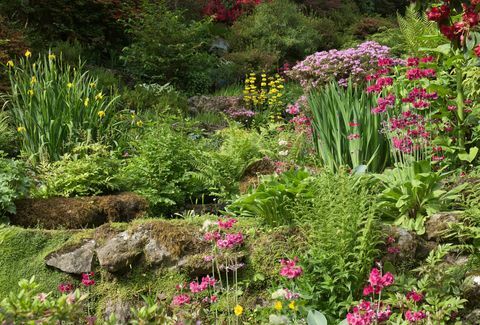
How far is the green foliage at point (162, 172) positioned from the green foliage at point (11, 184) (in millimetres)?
818

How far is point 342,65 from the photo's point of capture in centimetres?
755

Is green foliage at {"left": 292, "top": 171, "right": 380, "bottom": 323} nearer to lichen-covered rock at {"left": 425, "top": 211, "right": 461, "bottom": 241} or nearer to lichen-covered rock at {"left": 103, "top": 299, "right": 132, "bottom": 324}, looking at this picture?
lichen-covered rock at {"left": 425, "top": 211, "right": 461, "bottom": 241}

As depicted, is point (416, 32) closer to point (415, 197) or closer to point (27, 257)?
point (415, 197)

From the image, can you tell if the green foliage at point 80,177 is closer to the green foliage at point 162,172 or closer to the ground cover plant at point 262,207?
the ground cover plant at point 262,207

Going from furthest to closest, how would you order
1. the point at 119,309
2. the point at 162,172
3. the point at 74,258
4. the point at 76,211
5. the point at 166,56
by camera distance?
the point at 166,56
the point at 162,172
the point at 76,211
the point at 74,258
the point at 119,309

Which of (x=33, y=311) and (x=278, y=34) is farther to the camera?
(x=278, y=34)

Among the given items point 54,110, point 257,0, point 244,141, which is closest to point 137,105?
point 54,110

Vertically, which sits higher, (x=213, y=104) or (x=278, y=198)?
(x=278, y=198)

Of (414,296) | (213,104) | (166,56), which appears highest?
(414,296)

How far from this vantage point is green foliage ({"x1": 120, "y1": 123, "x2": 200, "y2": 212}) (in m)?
4.70

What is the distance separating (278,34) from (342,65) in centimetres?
462

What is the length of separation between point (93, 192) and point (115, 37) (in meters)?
6.80

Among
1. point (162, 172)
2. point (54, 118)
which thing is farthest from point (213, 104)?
point (162, 172)

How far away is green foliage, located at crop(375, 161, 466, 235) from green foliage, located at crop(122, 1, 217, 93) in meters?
6.29
